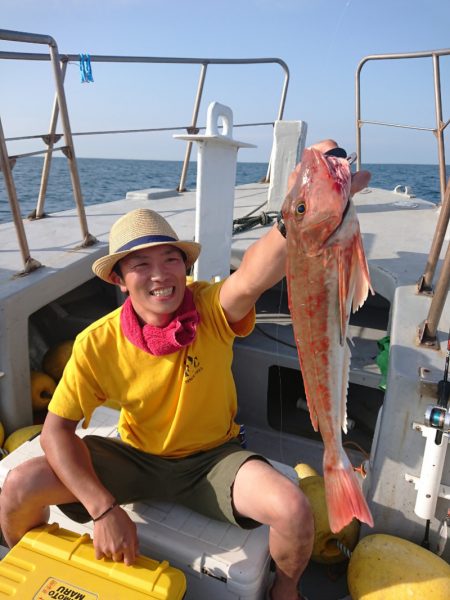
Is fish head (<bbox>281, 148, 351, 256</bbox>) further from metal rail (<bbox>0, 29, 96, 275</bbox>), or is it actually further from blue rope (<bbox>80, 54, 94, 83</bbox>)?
blue rope (<bbox>80, 54, 94, 83</bbox>)

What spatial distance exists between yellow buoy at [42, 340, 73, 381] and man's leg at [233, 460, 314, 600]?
244 cm

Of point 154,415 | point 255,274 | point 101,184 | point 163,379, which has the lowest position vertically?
point 101,184

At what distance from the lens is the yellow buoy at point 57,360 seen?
4062mm

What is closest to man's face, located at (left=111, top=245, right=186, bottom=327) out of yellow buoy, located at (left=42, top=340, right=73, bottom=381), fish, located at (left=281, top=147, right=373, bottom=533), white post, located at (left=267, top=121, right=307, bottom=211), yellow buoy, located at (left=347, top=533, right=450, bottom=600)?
fish, located at (left=281, top=147, right=373, bottom=533)

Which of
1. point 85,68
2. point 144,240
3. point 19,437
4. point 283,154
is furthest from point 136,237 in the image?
point 283,154

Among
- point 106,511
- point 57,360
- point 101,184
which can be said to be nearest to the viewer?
point 106,511

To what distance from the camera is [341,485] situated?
1912 mm

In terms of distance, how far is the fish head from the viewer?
A: 1.43 meters

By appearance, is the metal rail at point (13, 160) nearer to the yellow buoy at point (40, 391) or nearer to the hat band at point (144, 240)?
the yellow buoy at point (40, 391)

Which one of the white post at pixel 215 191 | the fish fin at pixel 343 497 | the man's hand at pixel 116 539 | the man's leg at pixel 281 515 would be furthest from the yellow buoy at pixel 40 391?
the fish fin at pixel 343 497

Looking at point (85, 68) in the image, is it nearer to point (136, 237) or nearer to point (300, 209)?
point (136, 237)

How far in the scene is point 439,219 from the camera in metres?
2.60

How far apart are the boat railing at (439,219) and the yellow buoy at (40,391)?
108 inches

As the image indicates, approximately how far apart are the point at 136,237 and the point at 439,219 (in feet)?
5.37
